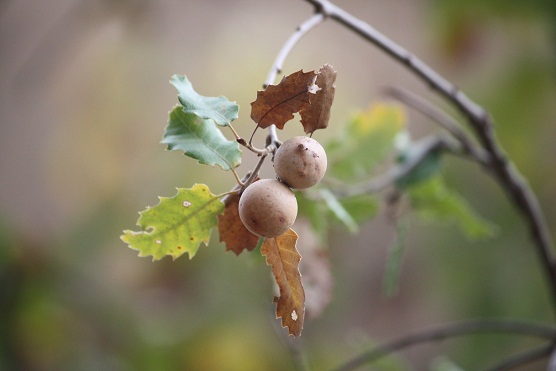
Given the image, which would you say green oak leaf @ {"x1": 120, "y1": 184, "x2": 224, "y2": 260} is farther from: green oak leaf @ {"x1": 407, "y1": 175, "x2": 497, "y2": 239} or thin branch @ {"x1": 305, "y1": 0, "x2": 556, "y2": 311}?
green oak leaf @ {"x1": 407, "y1": 175, "x2": 497, "y2": 239}

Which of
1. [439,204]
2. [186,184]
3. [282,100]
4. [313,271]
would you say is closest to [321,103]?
[282,100]

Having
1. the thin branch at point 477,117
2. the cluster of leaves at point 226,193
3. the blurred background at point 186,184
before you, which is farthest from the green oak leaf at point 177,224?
the blurred background at point 186,184

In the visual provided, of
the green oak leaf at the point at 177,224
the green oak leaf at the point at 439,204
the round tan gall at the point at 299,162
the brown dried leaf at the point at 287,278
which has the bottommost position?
the brown dried leaf at the point at 287,278

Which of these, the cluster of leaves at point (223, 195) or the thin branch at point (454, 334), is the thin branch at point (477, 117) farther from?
the cluster of leaves at point (223, 195)

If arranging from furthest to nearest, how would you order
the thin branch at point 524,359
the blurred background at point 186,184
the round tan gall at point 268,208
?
the blurred background at point 186,184, the thin branch at point 524,359, the round tan gall at point 268,208

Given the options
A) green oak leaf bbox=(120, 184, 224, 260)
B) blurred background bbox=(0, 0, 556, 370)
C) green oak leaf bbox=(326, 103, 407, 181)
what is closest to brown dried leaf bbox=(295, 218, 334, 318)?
green oak leaf bbox=(326, 103, 407, 181)

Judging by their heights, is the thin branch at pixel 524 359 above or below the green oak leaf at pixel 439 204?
below
